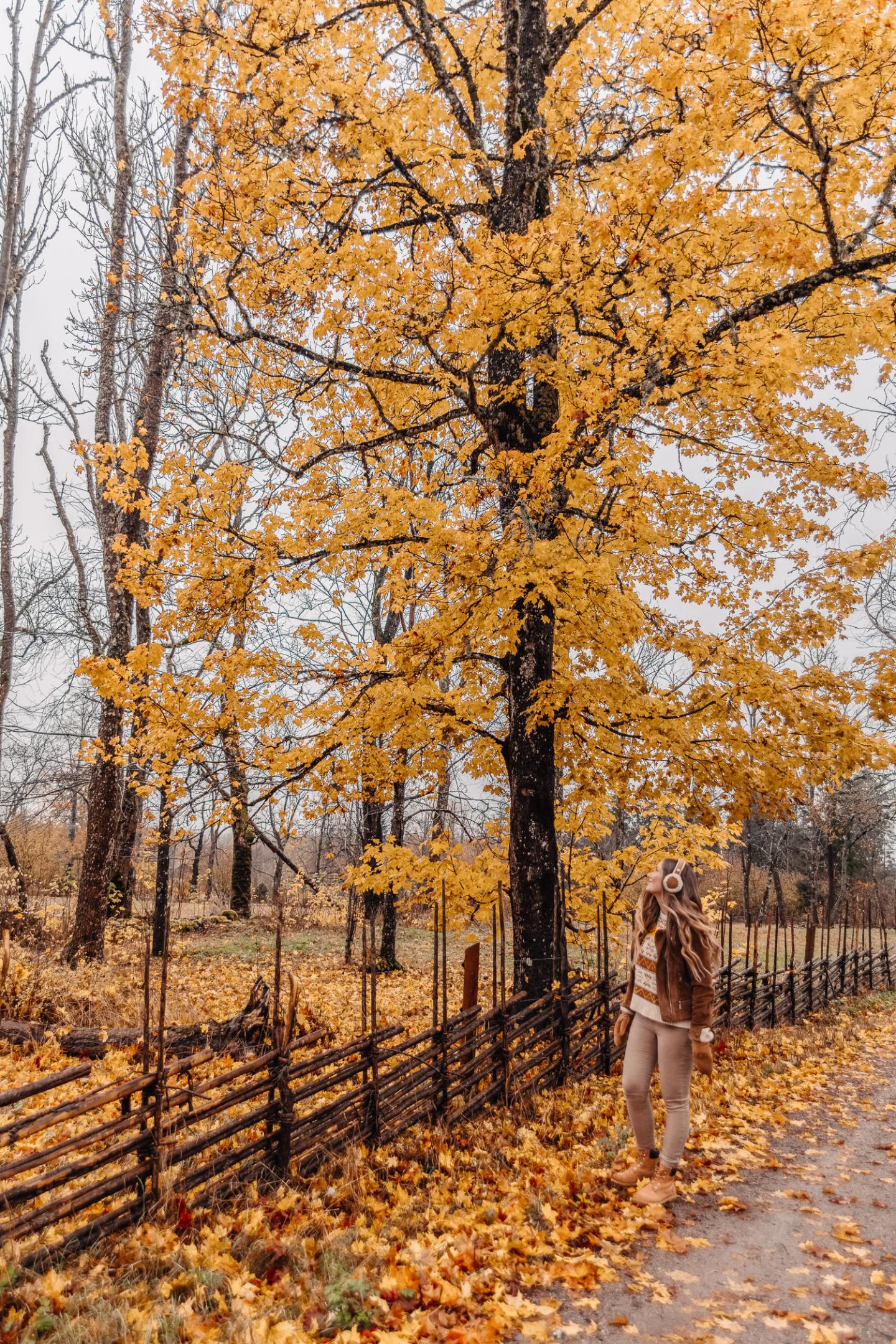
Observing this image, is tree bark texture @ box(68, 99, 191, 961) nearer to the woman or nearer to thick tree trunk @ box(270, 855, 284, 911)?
thick tree trunk @ box(270, 855, 284, 911)

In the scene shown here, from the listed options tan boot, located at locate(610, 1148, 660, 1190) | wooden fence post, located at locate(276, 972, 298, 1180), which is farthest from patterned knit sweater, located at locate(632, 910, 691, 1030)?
wooden fence post, located at locate(276, 972, 298, 1180)

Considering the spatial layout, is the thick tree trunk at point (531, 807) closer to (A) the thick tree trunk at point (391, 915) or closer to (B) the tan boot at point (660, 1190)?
(B) the tan boot at point (660, 1190)

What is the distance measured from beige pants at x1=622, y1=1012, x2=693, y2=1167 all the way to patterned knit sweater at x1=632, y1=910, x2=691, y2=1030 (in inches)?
1.6

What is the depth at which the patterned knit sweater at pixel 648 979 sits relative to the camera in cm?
389

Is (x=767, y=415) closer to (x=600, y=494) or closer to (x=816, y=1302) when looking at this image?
(x=600, y=494)

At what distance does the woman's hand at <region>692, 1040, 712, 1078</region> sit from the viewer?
3.66 m

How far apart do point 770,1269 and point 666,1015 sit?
1.08m

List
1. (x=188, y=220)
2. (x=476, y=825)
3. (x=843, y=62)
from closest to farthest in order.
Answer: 1. (x=843, y=62)
2. (x=188, y=220)
3. (x=476, y=825)

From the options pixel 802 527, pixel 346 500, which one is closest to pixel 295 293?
pixel 346 500

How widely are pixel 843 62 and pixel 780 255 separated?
108cm

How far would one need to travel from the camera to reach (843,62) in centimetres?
414

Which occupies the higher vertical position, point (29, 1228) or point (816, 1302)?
point (29, 1228)

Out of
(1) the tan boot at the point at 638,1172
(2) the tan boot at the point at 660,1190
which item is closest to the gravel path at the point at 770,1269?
(2) the tan boot at the point at 660,1190

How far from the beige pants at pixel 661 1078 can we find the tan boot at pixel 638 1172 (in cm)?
6
